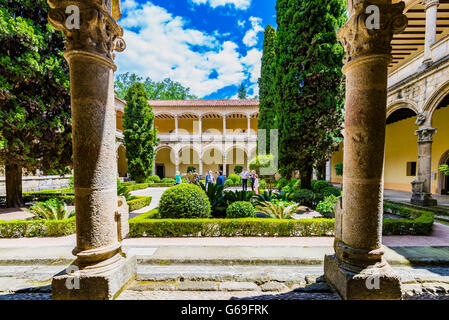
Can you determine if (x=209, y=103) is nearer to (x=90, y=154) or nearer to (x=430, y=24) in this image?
(x=430, y=24)

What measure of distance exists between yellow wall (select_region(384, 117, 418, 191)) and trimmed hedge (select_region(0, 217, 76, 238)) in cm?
1812

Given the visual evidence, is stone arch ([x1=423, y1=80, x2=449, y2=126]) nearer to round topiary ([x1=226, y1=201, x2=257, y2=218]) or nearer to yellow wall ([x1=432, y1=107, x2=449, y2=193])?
yellow wall ([x1=432, y1=107, x2=449, y2=193])

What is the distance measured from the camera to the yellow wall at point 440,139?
10320mm

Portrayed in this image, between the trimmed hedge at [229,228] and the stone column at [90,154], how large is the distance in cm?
238

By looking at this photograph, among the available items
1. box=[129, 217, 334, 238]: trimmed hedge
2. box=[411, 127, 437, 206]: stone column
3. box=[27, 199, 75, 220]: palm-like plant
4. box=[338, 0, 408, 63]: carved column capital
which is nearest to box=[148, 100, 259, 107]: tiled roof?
box=[411, 127, 437, 206]: stone column

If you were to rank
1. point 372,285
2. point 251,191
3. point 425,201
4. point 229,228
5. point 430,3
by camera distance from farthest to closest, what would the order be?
point 425,201 < point 430,3 < point 251,191 < point 229,228 < point 372,285

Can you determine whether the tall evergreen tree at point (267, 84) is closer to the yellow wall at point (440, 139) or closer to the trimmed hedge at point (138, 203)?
the yellow wall at point (440, 139)

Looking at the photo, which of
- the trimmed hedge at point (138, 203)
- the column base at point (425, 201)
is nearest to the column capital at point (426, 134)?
the column base at point (425, 201)

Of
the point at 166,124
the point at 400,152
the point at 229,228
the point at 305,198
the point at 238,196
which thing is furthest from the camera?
the point at 166,124

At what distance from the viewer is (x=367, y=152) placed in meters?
2.19

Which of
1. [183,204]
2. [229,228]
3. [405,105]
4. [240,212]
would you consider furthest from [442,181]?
[183,204]

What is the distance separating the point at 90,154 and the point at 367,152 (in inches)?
127

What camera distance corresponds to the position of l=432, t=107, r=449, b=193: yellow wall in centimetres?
1032
